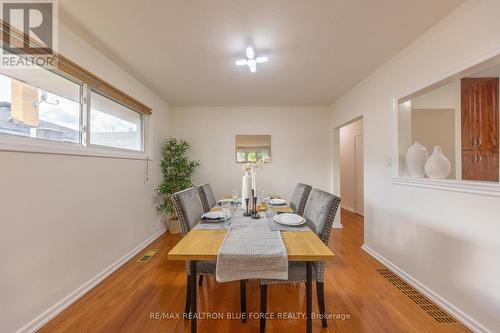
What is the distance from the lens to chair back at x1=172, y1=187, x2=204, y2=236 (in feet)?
5.27

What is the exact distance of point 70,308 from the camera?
1732 millimetres

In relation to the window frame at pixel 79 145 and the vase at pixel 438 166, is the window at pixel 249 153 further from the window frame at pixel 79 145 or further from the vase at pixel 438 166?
the vase at pixel 438 166

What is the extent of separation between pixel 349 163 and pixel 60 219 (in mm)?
5577

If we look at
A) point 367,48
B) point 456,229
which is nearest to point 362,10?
point 367,48

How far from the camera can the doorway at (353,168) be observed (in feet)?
16.1

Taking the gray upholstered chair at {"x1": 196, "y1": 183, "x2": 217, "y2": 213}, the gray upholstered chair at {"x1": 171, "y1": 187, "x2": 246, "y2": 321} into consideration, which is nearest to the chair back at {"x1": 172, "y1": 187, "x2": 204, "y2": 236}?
the gray upholstered chair at {"x1": 171, "y1": 187, "x2": 246, "y2": 321}

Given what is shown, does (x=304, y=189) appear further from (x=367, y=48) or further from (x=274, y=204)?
(x=367, y=48)

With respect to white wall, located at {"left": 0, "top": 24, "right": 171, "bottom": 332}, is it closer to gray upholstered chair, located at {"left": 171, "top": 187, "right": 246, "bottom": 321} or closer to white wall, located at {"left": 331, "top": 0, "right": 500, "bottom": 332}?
gray upholstered chair, located at {"left": 171, "top": 187, "right": 246, "bottom": 321}

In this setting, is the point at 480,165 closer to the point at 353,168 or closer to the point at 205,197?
the point at 353,168

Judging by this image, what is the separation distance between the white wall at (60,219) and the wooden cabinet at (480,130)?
13.6 feet

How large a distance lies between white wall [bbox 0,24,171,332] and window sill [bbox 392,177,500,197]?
10.7 ft

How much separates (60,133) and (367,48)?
3109mm

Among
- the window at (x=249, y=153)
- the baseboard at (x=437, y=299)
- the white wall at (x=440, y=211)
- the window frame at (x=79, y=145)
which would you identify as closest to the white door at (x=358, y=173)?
the white wall at (x=440, y=211)

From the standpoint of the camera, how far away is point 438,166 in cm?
188
